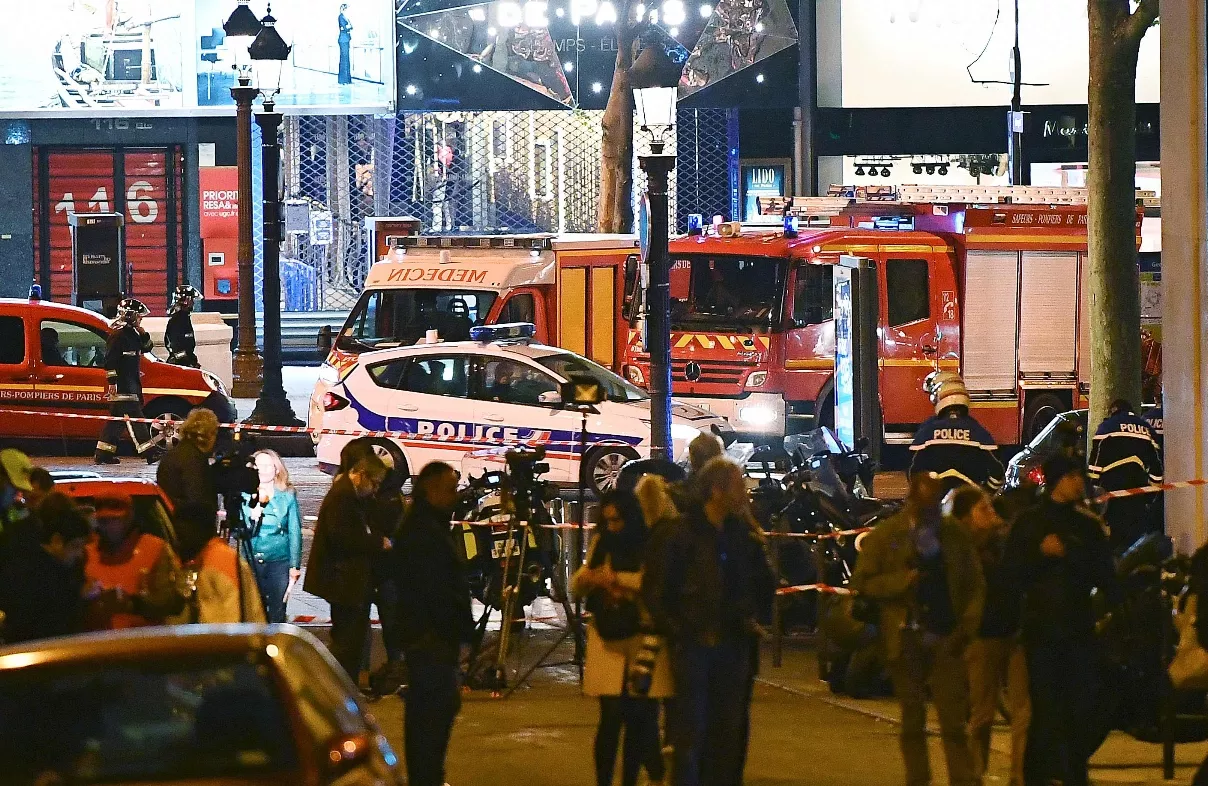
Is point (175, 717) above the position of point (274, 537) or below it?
above

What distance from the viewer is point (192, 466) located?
11086 millimetres

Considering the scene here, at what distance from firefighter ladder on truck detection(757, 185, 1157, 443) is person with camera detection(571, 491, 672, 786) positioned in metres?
13.6

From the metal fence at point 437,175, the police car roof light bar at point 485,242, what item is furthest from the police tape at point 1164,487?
the metal fence at point 437,175

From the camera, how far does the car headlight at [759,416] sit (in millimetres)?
20859

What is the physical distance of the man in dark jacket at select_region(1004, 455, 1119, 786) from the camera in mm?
8188

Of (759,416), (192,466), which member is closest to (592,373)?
(759,416)

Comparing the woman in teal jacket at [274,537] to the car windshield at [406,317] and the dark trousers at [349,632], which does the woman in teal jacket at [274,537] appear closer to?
the dark trousers at [349,632]

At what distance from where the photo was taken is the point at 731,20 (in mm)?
31781

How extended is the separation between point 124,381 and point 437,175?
12051 millimetres

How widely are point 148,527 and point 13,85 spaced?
23416 mm

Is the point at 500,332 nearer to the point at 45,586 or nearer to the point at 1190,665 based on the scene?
the point at 45,586

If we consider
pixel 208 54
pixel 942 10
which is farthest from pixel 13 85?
pixel 942 10

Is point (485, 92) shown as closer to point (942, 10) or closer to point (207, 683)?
point (942, 10)

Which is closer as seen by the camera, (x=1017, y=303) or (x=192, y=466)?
(x=192, y=466)
